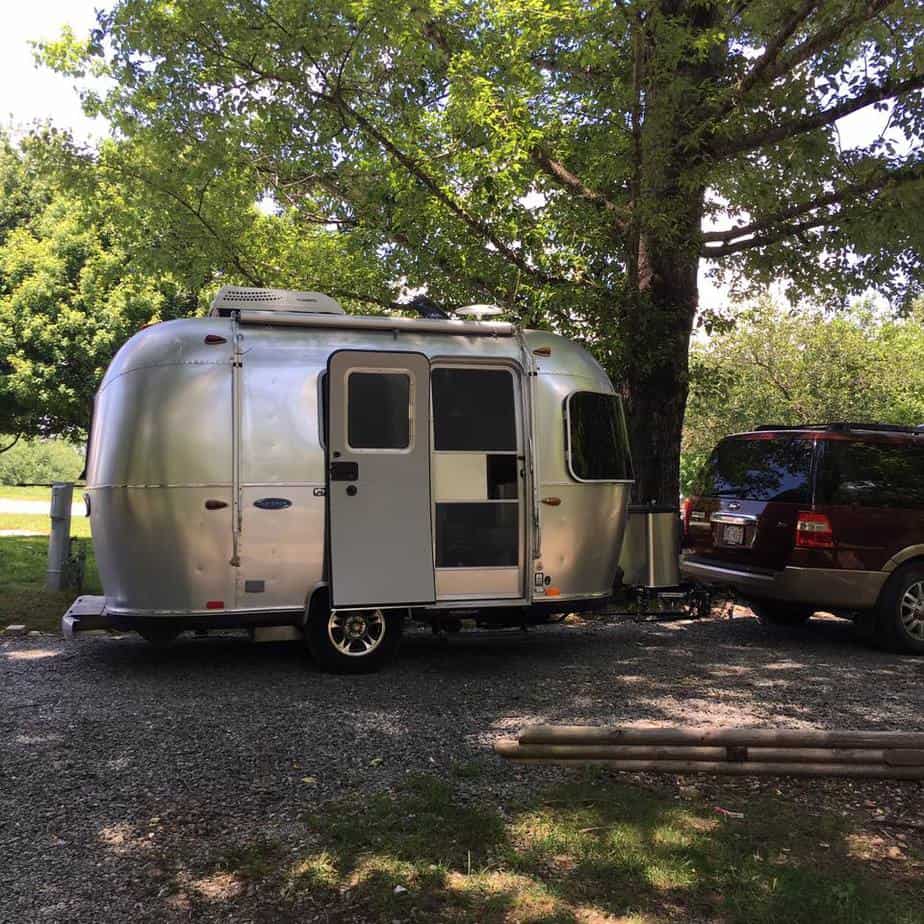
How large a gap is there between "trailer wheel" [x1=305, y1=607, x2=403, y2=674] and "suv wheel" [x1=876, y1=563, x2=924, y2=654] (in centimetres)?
438

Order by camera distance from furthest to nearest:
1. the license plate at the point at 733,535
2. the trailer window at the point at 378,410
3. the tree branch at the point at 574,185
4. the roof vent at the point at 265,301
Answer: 1. the tree branch at the point at 574,185
2. the license plate at the point at 733,535
3. the roof vent at the point at 265,301
4. the trailer window at the point at 378,410

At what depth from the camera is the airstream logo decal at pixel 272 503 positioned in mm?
6688

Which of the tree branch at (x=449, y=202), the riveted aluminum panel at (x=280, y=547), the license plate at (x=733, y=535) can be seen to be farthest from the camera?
the tree branch at (x=449, y=202)

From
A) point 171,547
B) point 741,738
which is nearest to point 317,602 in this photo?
point 171,547

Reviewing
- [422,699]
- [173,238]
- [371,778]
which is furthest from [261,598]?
[173,238]

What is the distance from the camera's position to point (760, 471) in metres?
8.51

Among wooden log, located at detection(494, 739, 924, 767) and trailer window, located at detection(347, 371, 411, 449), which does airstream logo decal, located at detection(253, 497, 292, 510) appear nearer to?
trailer window, located at detection(347, 371, 411, 449)

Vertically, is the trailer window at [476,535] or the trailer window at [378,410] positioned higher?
the trailer window at [378,410]

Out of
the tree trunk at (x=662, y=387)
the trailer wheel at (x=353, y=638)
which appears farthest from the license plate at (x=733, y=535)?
the trailer wheel at (x=353, y=638)

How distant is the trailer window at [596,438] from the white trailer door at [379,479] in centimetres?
126

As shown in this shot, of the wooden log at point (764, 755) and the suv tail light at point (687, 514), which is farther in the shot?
the suv tail light at point (687, 514)

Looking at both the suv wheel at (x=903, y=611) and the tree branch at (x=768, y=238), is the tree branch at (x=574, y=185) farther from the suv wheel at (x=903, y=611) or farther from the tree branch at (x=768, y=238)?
the suv wheel at (x=903, y=611)

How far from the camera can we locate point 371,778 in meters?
4.66

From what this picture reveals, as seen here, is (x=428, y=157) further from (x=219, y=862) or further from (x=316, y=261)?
(x=219, y=862)
